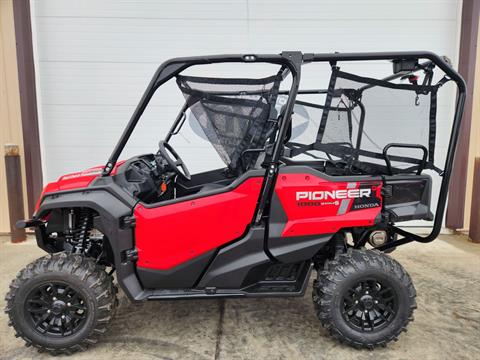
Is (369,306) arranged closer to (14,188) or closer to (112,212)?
(112,212)

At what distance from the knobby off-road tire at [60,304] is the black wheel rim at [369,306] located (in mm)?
1555

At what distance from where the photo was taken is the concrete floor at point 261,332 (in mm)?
2293

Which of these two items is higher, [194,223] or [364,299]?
[194,223]

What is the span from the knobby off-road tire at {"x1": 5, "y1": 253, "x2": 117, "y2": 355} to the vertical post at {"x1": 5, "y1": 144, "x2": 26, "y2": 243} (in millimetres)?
2604

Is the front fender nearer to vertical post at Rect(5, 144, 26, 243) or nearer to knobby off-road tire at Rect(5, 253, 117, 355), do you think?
knobby off-road tire at Rect(5, 253, 117, 355)

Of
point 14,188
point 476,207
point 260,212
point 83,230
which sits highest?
point 260,212

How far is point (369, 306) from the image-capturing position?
2.36m

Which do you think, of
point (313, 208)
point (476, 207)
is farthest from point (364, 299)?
point (476, 207)

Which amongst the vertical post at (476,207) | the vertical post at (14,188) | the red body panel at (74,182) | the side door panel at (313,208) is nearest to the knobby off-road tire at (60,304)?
the red body panel at (74,182)

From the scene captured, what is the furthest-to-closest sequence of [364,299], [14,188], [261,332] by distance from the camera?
[14,188] < [261,332] < [364,299]

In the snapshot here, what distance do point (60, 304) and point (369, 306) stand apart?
1984mm

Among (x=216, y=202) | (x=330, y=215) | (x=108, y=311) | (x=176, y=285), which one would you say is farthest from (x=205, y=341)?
(x=330, y=215)

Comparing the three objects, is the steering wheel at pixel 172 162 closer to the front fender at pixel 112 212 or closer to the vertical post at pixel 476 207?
the front fender at pixel 112 212

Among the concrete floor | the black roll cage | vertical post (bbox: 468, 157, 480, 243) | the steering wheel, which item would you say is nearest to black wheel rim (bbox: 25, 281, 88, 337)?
the concrete floor
